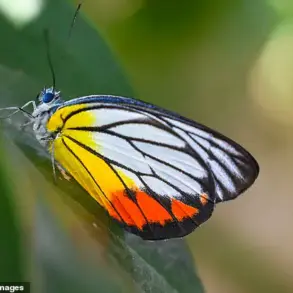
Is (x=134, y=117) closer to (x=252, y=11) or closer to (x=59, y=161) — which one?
(x=59, y=161)

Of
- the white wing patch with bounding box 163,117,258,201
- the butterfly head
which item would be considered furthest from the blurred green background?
the white wing patch with bounding box 163,117,258,201

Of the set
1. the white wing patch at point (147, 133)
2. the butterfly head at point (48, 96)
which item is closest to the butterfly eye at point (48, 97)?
the butterfly head at point (48, 96)

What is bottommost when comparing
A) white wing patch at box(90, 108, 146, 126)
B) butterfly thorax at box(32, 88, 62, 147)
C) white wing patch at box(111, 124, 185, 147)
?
white wing patch at box(111, 124, 185, 147)

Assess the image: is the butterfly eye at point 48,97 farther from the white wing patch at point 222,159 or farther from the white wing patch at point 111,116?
the white wing patch at point 222,159

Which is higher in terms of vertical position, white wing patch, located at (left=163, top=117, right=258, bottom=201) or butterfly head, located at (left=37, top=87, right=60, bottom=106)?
butterfly head, located at (left=37, top=87, right=60, bottom=106)

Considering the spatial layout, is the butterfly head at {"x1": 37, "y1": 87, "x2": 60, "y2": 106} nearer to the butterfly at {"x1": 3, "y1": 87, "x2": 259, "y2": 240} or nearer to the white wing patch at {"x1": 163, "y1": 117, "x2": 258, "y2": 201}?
the butterfly at {"x1": 3, "y1": 87, "x2": 259, "y2": 240}
